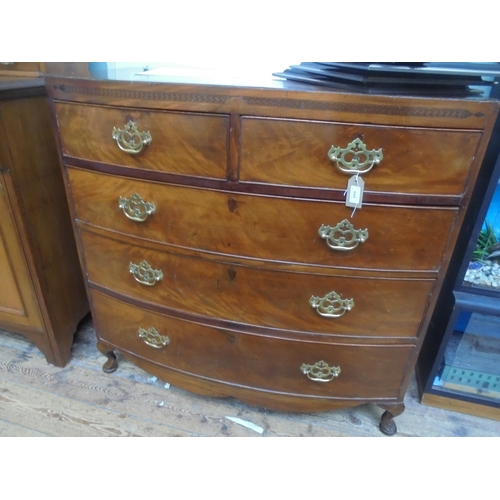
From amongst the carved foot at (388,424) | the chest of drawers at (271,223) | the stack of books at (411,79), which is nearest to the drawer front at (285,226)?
the chest of drawers at (271,223)

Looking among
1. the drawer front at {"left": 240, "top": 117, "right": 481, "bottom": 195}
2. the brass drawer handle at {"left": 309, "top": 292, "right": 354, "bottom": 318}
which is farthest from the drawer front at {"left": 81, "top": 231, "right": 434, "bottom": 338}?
the drawer front at {"left": 240, "top": 117, "right": 481, "bottom": 195}

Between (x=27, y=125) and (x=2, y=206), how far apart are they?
263mm

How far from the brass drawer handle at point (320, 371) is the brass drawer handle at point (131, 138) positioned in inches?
28.5

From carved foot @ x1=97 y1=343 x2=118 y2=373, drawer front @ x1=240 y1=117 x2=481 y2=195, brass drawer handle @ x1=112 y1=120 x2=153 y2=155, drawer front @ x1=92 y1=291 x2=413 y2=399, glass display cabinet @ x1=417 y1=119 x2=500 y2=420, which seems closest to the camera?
drawer front @ x1=240 y1=117 x2=481 y2=195

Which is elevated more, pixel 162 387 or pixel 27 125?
pixel 27 125

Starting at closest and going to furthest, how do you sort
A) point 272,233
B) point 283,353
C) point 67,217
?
point 272,233 < point 283,353 < point 67,217

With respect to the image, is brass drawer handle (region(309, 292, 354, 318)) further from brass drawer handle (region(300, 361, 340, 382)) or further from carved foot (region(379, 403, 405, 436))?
carved foot (region(379, 403, 405, 436))

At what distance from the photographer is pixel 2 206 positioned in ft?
3.89

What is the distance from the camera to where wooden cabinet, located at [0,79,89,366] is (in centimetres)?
112

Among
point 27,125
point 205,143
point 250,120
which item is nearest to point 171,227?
point 205,143

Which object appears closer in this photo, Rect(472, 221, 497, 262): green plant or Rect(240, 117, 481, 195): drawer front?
Rect(240, 117, 481, 195): drawer front

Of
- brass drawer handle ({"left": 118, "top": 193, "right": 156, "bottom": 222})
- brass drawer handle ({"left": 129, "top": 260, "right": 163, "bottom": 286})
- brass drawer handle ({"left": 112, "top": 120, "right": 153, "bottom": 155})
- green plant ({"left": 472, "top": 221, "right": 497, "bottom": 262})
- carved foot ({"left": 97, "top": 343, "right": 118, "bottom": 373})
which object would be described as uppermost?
brass drawer handle ({"left": 112, "top": 120, "right": 153, "bottom": 155})

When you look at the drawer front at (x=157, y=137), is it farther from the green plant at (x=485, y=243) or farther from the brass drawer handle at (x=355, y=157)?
the green plant at (x=485, y=243)

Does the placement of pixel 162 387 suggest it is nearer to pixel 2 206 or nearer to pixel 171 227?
pixel 171 227
